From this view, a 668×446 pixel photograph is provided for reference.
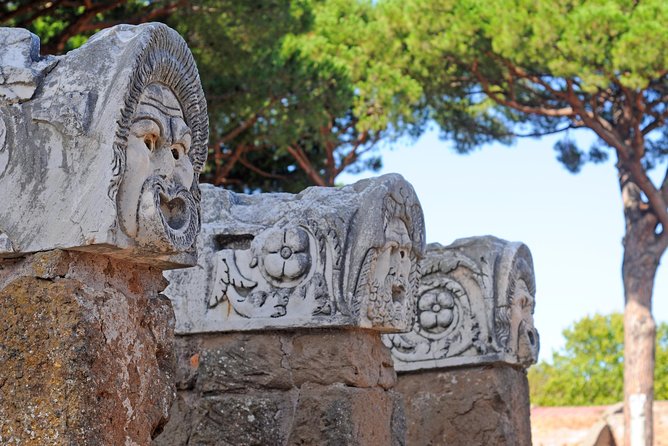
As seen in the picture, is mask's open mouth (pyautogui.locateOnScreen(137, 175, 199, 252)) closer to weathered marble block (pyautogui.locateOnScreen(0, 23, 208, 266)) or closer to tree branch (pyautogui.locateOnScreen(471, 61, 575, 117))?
weathered marble block (pyautogui.locateOnScreen(0, 23, 208, 266))

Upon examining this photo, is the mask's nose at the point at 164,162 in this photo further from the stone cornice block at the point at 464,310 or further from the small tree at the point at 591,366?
the small tree at the point at 591,366

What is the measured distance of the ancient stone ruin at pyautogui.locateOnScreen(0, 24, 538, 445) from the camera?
2.38 metres

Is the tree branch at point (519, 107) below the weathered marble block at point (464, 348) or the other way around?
the other way around

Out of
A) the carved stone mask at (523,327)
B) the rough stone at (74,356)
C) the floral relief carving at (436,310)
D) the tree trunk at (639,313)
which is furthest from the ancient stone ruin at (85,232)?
the tree trunk at (639,313)

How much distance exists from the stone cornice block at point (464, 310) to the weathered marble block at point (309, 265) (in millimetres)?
954

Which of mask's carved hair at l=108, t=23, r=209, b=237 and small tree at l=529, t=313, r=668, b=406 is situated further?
small tree at l=529, t=313, r=668, b=406

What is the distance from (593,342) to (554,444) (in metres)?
11.8

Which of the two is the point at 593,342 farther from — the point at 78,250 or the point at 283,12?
the point at 78,250

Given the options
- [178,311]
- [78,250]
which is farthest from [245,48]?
[78,250]

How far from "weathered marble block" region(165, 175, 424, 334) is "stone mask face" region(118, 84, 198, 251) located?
43.8 inches

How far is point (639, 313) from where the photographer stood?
1441 centimetres

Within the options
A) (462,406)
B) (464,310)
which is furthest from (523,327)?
(462,406)

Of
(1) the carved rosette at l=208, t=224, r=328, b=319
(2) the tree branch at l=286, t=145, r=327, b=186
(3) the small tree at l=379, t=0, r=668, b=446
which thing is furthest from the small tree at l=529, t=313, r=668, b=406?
(1) the carved rosette at l=208, t=224, r=328, b=319

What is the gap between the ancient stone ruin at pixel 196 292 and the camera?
2.38 metres
